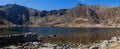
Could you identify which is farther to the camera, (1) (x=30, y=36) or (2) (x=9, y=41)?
(1) (x=30, y=36)

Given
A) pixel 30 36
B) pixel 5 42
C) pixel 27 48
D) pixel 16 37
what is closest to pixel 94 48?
pixel 27 48

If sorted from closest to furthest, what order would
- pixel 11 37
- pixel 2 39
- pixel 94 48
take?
1. pixel 94 48
2. pixel 2 39
3. pixel 11 37

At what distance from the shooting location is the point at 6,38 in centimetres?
5312

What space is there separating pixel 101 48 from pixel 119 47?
244 cm

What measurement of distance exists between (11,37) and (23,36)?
17.5ft

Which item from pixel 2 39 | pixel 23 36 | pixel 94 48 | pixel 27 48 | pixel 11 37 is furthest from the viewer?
pixel 23 36

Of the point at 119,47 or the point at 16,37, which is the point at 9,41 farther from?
the point at 119,47

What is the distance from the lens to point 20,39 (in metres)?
58.4

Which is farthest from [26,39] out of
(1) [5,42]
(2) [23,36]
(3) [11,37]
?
(1) [5,42]

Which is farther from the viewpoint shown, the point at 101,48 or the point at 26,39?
the point at 26,39

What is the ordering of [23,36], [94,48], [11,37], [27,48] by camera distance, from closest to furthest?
1. [94,48]
2. [27,48]
3. [11,37]
4. [23,36]

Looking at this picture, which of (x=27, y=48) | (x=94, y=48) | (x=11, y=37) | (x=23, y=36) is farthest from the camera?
(x=23, y=36)

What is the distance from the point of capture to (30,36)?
63594 mm

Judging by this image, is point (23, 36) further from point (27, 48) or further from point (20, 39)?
point (27, 48)
